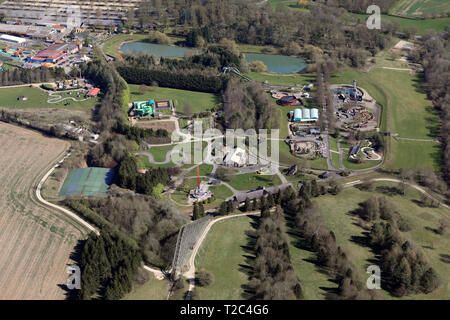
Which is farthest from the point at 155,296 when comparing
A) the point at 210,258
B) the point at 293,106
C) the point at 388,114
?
the point at 388,114

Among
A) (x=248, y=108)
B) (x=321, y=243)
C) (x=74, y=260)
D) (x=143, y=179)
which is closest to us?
(x=74, y=260)

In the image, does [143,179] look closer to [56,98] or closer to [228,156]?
[228,156]

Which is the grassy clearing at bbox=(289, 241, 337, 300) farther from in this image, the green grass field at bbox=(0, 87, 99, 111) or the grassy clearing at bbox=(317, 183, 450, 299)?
the green grass field at bbox=(0, 87, 99, 111)

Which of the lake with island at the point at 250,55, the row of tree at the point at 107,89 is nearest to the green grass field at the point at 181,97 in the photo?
the row of tree at the point at 107,89

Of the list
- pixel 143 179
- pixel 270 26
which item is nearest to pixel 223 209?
pixel 143 179

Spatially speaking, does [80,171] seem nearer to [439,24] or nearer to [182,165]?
[182,165]

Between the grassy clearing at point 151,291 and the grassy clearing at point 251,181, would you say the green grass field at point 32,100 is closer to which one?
the grassy clearing at point 251,181


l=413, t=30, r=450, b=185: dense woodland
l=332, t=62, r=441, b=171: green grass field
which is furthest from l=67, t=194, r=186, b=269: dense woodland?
l=413, t=30, r=450, b=185: dense woodland
